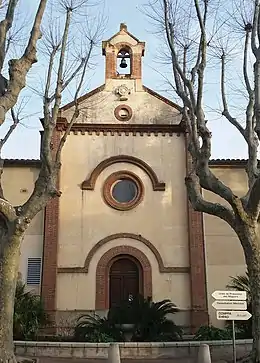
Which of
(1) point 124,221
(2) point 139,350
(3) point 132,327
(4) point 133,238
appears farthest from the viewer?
(1) point 124,221

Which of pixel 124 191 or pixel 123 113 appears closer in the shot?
pixel 124 191

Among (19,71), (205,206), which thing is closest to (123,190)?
(205,206)

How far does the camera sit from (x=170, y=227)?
20234 millimetres

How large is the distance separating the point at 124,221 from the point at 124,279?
236cm

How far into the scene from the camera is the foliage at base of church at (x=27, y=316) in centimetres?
1642

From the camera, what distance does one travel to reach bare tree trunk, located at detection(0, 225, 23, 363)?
10.8 meters

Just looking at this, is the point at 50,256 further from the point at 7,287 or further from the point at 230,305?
the point at 230,305

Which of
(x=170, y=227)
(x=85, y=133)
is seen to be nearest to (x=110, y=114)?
(x=85, y=133)

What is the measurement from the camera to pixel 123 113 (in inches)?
860

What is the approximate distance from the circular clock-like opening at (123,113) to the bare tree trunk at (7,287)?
10883 mm

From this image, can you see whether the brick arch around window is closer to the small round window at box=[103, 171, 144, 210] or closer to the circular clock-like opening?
the small round window at box=[103, 171, 144, 210]

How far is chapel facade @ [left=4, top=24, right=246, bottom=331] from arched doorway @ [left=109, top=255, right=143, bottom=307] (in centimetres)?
4

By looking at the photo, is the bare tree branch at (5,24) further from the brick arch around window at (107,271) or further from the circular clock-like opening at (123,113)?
the circular clock-like opening at (123,113)

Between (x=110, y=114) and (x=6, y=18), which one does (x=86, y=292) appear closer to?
(x=110, y=114)
